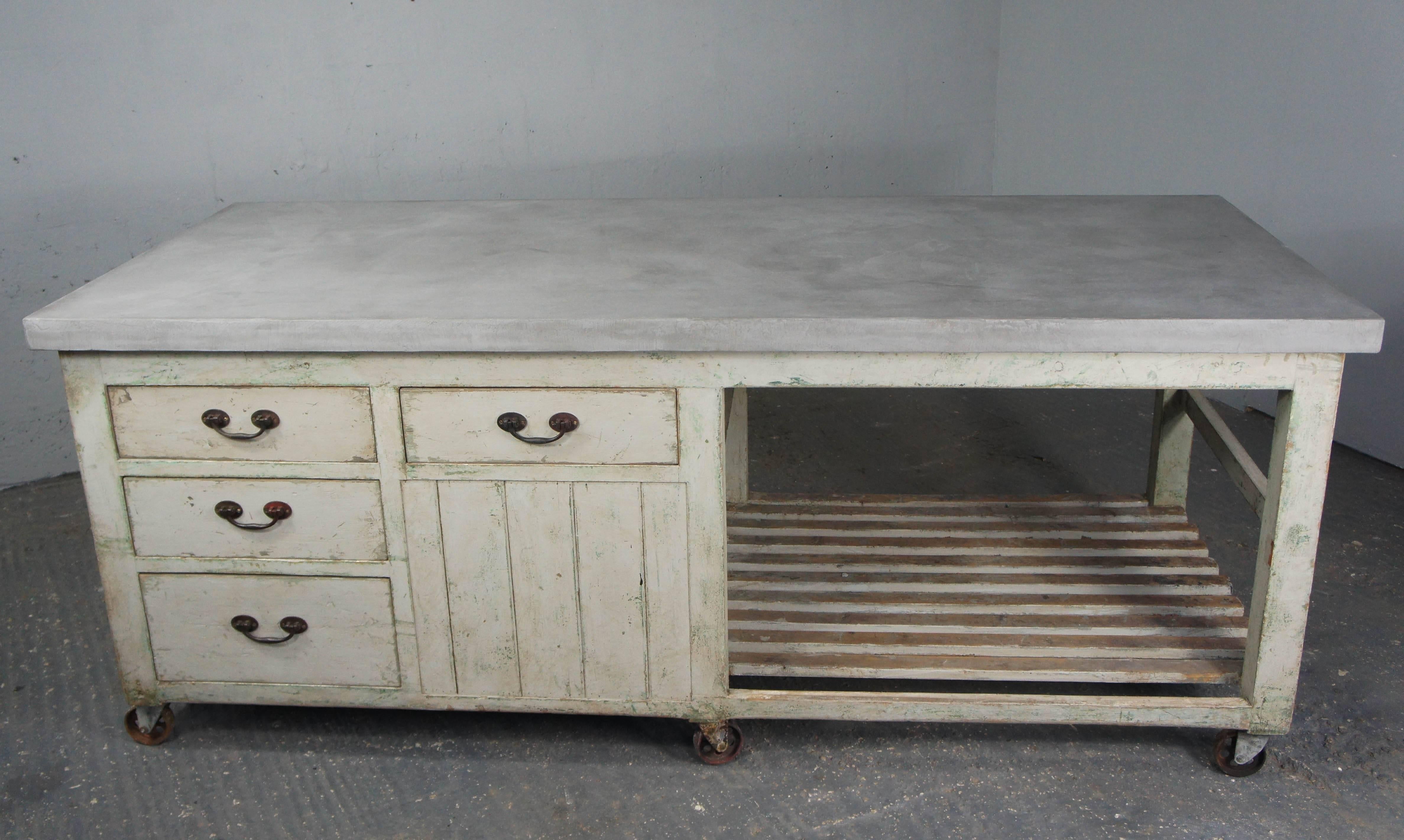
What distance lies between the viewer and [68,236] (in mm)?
3352

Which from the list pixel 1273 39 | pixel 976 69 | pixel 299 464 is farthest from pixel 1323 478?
pixel 976 69

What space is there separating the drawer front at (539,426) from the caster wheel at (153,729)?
0.82 m

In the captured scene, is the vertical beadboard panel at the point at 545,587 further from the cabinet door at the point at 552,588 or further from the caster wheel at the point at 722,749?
the caster wheel at the point at 722,749

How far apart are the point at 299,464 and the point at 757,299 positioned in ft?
2.85

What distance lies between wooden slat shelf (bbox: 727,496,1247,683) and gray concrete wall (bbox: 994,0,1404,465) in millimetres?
1223

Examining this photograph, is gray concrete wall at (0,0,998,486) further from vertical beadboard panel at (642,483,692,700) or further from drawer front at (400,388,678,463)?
vertical beadboard panel at (642,483,692,700)

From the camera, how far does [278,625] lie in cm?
227

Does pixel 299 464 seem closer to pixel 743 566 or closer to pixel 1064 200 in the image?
pixel 743 566

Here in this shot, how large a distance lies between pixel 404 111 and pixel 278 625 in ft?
6.26

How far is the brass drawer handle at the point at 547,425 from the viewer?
80.3 inches

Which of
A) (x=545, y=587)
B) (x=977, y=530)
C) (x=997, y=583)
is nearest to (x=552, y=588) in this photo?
(x=545, y=587)

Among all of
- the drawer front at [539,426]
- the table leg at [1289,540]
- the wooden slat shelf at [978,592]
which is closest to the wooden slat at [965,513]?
the wooden slat shelf at [978,592]

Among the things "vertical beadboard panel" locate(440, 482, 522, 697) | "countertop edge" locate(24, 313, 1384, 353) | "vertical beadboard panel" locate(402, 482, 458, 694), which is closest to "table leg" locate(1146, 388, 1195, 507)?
"countertop edge" locate(24, 313, 1384, 353)

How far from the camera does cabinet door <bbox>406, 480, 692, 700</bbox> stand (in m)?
2.12
